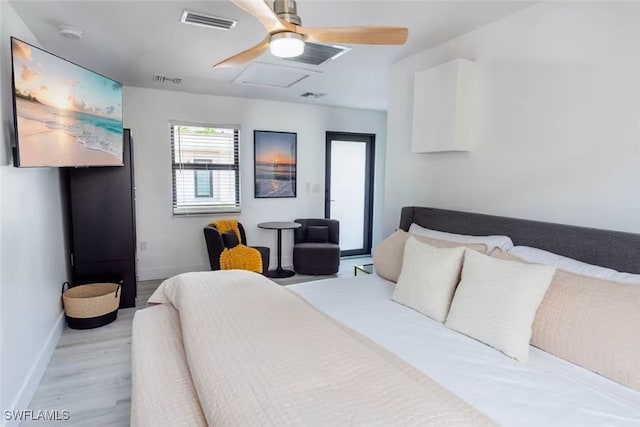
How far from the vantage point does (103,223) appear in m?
3.56

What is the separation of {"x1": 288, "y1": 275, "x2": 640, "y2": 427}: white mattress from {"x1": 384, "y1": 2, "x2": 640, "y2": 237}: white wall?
94 cm

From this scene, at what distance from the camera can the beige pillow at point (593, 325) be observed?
54.9 inches

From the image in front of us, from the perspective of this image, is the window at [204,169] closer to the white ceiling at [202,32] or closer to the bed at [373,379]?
the white ceiling at [202,32]

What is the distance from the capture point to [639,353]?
4.48ft

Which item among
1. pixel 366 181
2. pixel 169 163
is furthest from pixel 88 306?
pixel 366 181

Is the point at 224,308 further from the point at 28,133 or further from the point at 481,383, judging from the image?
the point at 28,133

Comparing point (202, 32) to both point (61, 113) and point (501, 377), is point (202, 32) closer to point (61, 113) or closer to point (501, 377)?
point (61, 113)

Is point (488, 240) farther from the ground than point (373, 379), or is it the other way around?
point (488, 240)

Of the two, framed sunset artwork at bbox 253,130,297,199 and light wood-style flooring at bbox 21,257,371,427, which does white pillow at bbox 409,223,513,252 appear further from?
framed sunset artwork at bbox 253,130,297,199

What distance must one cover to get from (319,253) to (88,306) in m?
2.66

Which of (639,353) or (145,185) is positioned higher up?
(145,185)

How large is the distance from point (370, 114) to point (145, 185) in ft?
11.7

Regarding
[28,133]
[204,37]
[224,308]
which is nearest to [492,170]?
[224,308]

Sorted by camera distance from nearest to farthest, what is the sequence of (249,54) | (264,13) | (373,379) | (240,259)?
(373,379), (264,13), (249,54), (240,259)
